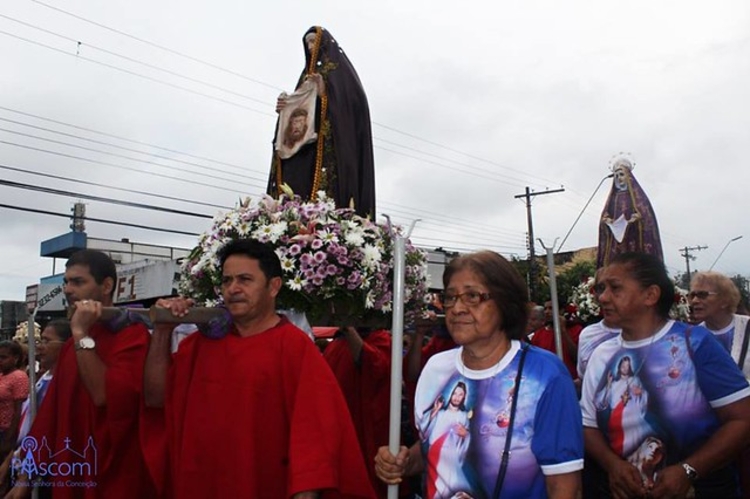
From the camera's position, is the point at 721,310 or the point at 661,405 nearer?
the point at 661,405

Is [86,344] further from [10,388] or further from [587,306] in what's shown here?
[587,306]

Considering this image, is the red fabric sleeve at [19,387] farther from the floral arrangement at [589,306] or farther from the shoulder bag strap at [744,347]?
the shoulder bag strap at [744,347]

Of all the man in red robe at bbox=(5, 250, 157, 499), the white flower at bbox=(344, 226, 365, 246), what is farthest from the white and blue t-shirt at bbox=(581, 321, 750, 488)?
the man in red robe at bbox=(5, 250, 157, 499)

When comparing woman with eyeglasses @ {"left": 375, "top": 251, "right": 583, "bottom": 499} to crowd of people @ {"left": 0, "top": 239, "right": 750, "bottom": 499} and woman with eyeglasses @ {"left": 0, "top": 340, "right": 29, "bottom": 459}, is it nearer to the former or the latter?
crowd of people @ {"left": 0, "top": 239, "right": 750, "bottom": 499}

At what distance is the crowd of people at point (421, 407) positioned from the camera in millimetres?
2225

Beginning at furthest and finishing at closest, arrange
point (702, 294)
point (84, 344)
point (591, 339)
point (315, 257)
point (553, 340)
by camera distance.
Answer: point (553, 340), point (702, 294), point (591, 339), point (315, 257), point (84, 344)

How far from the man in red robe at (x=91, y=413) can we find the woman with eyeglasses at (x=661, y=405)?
232 cm

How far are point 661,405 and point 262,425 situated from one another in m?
1.79

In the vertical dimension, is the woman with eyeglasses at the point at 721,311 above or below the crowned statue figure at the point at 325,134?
below

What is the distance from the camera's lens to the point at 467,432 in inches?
88.6

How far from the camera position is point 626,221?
221 inches

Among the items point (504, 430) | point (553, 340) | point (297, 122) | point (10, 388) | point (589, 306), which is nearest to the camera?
point (504, 430)

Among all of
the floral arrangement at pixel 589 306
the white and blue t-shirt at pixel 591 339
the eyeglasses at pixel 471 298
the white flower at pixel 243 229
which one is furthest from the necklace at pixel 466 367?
the floral arrangement at pixel 589 306

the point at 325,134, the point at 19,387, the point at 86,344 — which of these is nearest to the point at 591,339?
the point at 325,134
